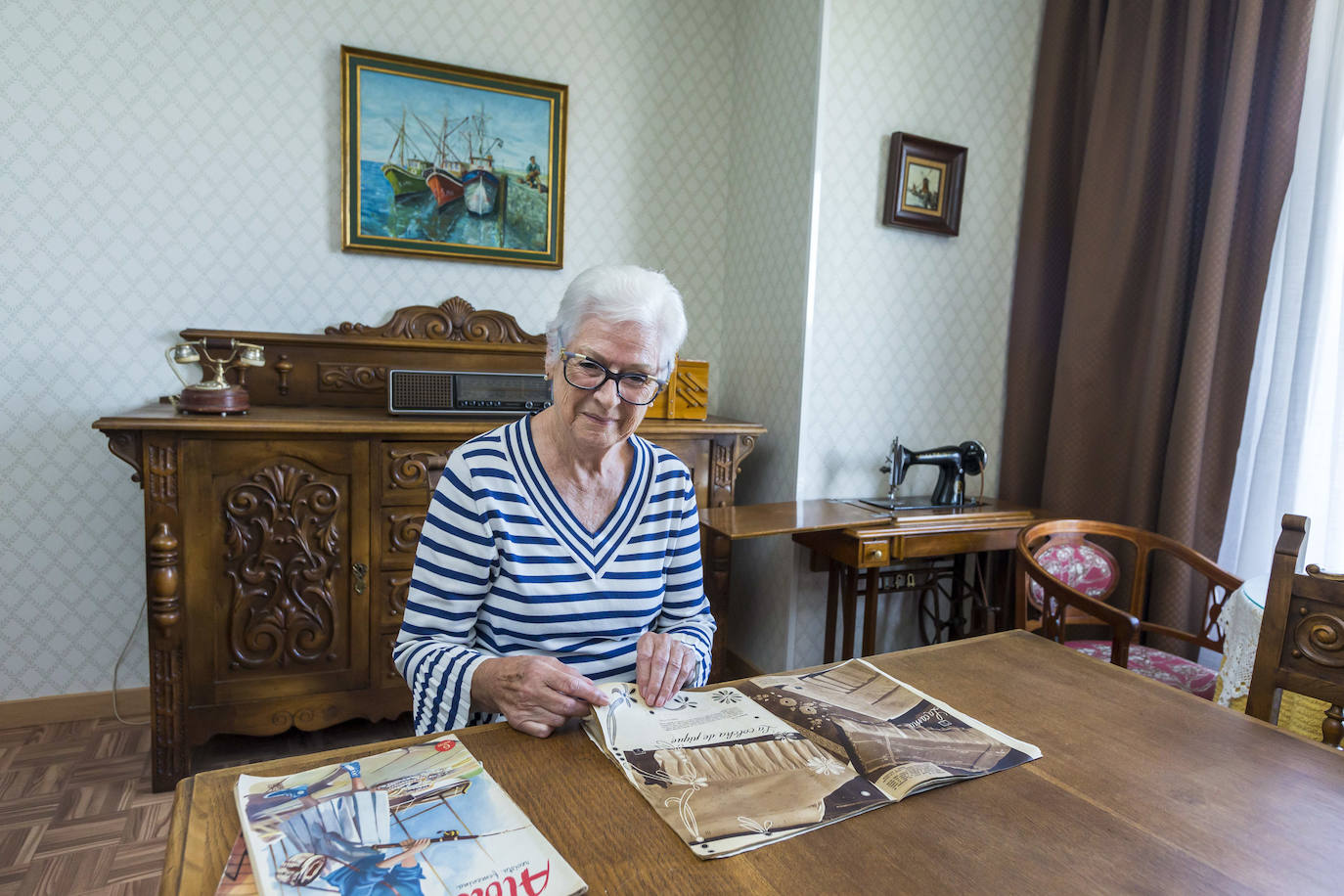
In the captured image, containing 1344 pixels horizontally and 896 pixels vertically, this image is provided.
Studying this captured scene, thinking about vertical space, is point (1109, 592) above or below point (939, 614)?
above

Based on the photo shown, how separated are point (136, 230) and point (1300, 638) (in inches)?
121

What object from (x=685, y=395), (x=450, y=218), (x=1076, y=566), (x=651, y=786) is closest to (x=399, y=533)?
(x=685, y=395)

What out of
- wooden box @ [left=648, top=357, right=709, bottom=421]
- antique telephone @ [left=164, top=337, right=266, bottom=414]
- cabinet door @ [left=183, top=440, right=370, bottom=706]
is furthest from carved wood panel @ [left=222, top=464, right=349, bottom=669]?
wooden box @ [left=648, top=357, right=709, bottom=421]

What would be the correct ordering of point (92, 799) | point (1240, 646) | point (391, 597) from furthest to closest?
point (391, 597) < point (92, 799) < point (1240, 646)

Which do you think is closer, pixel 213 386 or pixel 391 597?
pixel 213 386

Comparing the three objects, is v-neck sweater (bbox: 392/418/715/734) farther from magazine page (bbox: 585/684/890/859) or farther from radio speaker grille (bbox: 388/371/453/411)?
radio speaker grille (bbox: 388/371/453/411)

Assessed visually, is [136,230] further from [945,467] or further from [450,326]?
[945,467]

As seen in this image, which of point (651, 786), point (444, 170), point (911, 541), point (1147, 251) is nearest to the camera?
point (651, 786)

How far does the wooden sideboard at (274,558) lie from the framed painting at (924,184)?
48.2 inches

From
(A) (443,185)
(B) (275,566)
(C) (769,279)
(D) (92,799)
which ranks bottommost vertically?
(D) (92,799)

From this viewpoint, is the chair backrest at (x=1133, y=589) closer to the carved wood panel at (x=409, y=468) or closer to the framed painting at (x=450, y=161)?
the carved wood panel at (x=409, y=468)

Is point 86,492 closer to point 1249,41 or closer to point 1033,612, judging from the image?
point 1033,612

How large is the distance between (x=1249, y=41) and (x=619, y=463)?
2312 millimetres

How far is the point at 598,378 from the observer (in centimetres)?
122
